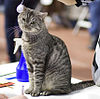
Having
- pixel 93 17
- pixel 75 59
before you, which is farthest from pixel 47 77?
pixel 93 17

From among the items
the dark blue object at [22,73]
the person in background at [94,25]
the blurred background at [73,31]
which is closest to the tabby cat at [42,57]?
the dark blue object at [22,73]

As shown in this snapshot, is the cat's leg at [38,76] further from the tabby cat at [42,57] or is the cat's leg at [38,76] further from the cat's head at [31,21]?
→ the cat's head at [31,21]

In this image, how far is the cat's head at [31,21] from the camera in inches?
42.2

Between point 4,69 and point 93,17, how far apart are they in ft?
8.37

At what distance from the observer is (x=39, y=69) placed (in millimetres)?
1104

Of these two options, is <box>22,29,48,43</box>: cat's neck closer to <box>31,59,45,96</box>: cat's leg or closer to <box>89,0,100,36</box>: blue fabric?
<box>31,59,45,96</box>: cat's leg

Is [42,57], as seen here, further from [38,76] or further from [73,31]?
[73,31]

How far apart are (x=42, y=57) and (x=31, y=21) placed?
14 centimetres

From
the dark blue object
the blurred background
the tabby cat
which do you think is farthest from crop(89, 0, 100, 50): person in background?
the tabby cat

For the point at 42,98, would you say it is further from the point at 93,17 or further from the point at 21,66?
the point at 93,17

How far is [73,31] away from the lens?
5121 mm

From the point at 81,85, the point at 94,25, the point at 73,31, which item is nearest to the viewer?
the point at 81,85

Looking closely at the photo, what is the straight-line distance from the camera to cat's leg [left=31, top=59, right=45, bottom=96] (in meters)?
1.10

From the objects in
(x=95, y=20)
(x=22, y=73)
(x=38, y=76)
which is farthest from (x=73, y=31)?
(x=38, y=76)
